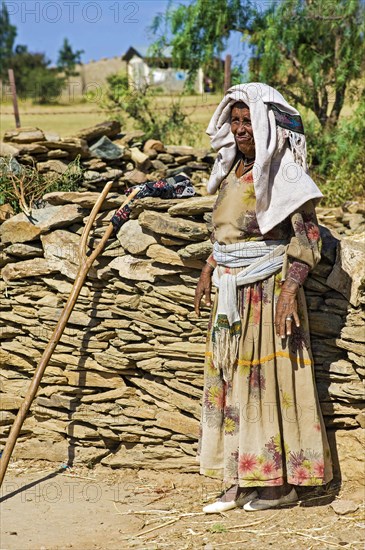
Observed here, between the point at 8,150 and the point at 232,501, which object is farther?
the point at 8,150

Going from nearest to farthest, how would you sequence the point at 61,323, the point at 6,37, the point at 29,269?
1. the point at 61,323
2. the point at 29,269
3. the point at 6,37

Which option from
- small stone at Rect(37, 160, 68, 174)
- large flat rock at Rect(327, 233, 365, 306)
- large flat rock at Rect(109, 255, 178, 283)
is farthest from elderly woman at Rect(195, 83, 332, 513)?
small stone at Rect(37, 160, 68, 174)

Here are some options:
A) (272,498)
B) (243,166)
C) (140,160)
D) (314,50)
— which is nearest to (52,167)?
(140,160)

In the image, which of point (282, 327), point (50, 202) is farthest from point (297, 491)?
point (50, 202)

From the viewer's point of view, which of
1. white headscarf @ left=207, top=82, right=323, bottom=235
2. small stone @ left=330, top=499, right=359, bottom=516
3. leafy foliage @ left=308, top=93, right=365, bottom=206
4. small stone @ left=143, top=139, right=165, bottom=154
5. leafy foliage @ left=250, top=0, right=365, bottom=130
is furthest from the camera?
leafy foliage @ left=250, top=0, right=365, bottom=130

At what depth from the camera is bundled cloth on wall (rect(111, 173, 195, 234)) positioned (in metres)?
4.63

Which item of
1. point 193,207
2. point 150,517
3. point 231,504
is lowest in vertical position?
point 150,517

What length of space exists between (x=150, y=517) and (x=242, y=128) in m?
2.03

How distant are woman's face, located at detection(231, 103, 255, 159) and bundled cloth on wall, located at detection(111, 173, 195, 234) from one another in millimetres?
1003

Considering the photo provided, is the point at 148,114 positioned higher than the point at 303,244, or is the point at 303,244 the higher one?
the point at 148,114

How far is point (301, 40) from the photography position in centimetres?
820

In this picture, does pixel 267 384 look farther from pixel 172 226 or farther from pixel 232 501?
pixel 172 226

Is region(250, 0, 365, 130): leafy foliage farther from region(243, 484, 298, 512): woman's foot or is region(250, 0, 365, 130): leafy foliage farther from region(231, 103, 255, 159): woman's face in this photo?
region(243, 484, 298, 512): woman's foot

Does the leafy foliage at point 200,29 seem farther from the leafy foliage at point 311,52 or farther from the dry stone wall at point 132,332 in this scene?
the dry stone wall at point 132,332
